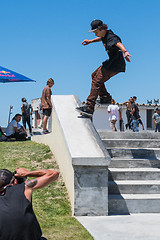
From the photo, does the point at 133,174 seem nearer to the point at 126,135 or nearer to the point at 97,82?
the point at 126,135

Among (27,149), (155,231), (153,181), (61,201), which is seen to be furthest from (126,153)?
(27,149)

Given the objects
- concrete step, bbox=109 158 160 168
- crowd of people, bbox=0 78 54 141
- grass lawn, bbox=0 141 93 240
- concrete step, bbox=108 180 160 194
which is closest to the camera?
grass lawn, bbox=0 141 93 240

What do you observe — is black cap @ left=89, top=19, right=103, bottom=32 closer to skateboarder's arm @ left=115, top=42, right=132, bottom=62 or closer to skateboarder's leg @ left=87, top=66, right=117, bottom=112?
skateboarder's arm @ left=115, top=42, right=132, bottom=62

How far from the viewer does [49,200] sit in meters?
5.57

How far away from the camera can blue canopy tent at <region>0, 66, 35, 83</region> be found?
1284cm

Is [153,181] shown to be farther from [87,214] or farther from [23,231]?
[23,231]

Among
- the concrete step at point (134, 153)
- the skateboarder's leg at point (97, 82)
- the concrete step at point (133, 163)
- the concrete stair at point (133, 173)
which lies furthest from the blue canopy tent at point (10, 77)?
the concrete step at point (133, 163)

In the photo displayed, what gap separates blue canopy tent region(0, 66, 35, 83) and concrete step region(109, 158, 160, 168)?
7.50 meters

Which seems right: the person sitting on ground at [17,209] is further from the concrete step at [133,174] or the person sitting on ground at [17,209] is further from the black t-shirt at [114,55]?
the black t-shirt at [114,55]

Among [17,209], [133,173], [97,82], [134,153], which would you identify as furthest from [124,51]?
[17,209]

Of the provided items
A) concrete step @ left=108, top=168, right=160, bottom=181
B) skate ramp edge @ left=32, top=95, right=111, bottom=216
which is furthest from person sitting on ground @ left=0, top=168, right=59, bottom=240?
concrete step @ left=108, top=168, right=160, bottom=181

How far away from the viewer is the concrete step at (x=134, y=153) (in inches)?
262

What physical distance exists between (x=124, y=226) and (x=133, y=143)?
272 cm

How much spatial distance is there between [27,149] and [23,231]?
5764 mm
